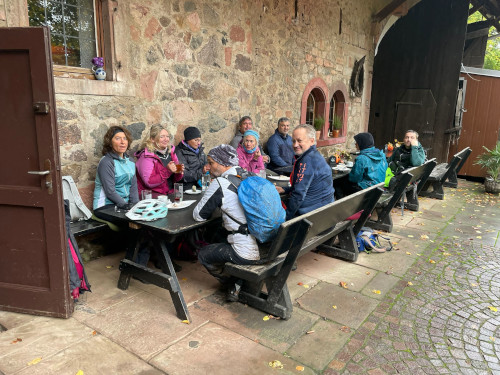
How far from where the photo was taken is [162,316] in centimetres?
303

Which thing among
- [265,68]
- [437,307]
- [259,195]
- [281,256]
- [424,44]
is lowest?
[437,307]

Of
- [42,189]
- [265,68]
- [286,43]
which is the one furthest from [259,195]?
[286,43]

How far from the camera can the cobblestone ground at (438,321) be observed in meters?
2.56

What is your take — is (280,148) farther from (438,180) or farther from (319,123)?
(438,180)

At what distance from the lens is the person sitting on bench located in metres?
6.04

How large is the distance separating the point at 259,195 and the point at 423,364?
162 centimetres

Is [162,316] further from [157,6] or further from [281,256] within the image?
[157,6]

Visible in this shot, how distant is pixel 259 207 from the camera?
291 cm

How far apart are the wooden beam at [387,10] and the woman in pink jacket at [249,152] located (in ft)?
19.4

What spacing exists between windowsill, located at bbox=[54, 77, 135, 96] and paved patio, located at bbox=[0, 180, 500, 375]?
1778 mm

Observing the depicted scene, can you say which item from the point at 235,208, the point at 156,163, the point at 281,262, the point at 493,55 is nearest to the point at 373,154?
the point at 281,262

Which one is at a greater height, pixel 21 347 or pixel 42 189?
pixel 42 189

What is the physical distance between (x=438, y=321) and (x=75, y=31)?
4.34m

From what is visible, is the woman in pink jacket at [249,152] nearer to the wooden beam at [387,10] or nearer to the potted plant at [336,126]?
the potted plant at [336,126]
